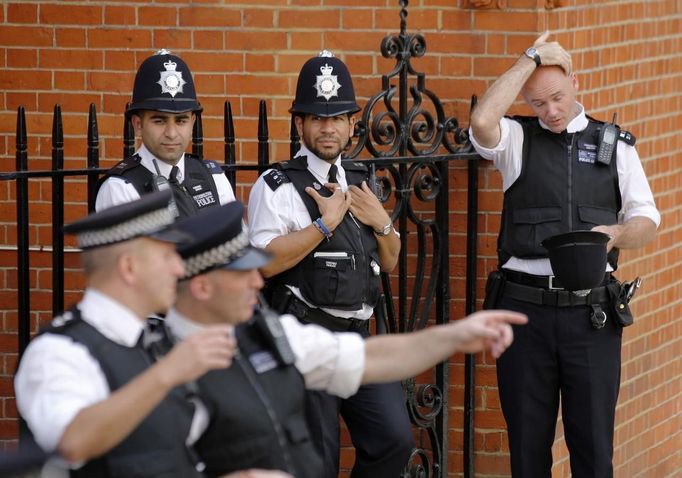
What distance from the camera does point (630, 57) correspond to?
7355mm

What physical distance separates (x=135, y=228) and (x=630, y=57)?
14.1ft

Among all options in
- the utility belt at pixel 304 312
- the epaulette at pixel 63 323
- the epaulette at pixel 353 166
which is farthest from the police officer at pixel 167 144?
the epaulette at pixel 63 323

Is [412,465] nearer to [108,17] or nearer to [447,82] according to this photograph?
[447,82]

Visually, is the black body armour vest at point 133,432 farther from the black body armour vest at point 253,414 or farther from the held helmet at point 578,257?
the held helmet at point 578,257

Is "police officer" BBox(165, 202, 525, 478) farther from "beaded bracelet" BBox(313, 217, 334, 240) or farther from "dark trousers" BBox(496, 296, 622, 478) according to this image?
"dark trousers" BBox(496, 296, 622, 478)

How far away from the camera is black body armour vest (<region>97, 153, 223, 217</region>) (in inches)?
207

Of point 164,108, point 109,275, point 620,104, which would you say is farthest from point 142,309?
point 620,104

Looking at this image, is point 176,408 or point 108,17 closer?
point 176,408

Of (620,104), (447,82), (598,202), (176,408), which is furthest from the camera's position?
(620,104)

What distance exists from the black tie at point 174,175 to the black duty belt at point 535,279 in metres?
1.57

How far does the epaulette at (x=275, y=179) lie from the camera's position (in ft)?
18.4

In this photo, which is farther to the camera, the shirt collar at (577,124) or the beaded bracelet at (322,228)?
the shirt collar at (577,124)

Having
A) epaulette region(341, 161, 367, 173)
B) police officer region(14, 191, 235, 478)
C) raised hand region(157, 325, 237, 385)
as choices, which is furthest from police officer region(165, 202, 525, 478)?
epaulette region(341, 161, 367, 173)

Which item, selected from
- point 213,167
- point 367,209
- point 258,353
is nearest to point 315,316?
point 367,209
